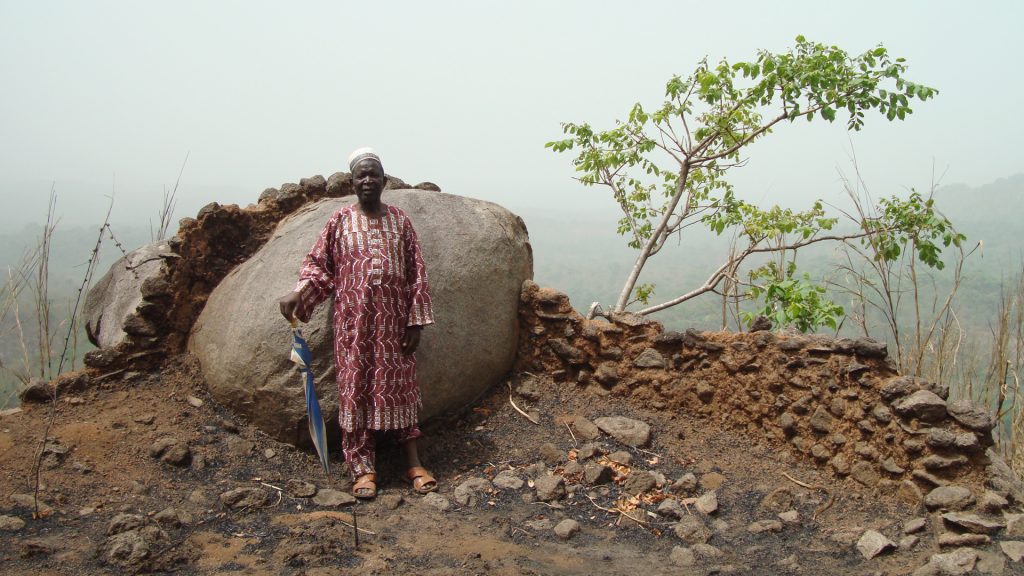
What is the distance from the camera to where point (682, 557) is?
296cm

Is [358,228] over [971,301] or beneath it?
over

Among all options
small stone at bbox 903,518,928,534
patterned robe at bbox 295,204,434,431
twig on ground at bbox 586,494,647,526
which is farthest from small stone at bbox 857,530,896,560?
patterned robe at bbox 295,204,434,431

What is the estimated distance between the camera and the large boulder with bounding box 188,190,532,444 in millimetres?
3803

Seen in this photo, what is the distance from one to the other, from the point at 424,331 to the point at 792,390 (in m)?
1.96

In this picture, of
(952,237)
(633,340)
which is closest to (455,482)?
(633,340)

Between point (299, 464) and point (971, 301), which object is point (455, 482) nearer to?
point (299, 464)

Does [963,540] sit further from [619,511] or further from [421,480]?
[421,480]

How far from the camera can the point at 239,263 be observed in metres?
4.77

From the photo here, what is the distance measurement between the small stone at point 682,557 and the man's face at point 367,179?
7.05 feet

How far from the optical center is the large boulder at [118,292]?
16.8 ft

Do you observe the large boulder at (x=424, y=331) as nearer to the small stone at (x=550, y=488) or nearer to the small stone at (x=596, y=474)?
the small stone at (x=550, y=488)

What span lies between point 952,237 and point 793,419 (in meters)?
1.89

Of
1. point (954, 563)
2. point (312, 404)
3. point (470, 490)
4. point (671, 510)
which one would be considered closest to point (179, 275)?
point (312, 404)

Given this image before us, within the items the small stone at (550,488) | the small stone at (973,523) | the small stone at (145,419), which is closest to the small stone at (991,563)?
the small stone at (973,523)
